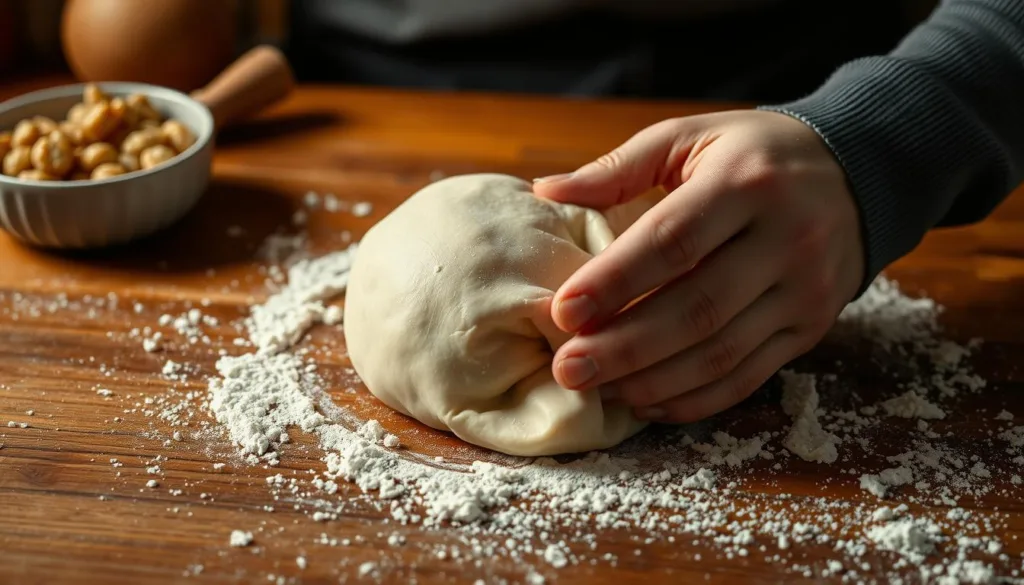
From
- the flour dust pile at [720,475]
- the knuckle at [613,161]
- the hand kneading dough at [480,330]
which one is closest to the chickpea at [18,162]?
the flour dust pile at [720,475]

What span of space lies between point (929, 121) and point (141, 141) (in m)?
1.13

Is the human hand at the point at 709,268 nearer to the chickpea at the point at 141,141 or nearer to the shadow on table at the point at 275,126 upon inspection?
Answer: the chickpea at the point at 141,141

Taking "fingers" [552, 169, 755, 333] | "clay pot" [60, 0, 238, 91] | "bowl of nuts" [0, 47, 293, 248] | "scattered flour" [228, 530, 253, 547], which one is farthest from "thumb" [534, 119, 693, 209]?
"clay pot" [60, 0, 238, 91]

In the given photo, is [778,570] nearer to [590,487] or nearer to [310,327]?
[590,487]

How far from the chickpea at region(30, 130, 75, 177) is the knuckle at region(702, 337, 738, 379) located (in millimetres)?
985

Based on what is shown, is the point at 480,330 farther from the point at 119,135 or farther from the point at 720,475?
the point at 119,135

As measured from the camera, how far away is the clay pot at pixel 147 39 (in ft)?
5.74

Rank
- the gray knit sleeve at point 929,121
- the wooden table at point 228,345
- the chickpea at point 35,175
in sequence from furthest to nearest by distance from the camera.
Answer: the chickpea at point 35,175 < the gray knit sleeve at point 929,121 < the wooden table at point 228,345

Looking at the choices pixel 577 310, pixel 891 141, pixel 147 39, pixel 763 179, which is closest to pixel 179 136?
pixel 147 39

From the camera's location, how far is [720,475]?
1019 mm

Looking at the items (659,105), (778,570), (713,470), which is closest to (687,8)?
(659,105)

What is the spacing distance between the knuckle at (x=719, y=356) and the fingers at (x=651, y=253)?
0.10 m

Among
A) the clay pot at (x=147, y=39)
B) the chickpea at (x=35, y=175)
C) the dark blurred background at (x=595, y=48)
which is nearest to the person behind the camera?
the chickpea at (x=35, y=175)

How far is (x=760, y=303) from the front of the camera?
3.48 ft
